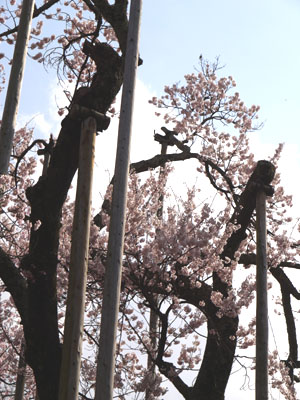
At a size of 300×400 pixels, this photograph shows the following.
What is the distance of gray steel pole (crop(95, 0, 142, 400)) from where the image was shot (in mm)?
3832

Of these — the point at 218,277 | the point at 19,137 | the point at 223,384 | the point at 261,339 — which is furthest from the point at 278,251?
the point at 19,137

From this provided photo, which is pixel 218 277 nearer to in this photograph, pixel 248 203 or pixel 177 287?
pixel 177 287

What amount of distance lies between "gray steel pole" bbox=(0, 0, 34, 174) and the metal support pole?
2.75 ft

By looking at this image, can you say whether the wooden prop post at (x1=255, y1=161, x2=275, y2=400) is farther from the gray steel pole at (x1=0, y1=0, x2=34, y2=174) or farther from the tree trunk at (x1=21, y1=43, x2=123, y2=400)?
the gray steel pole at (x1=0, y1=0, x2=34, y2=174)

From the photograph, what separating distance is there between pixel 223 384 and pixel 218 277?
5.07 feet

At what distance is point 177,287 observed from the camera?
7.50 m

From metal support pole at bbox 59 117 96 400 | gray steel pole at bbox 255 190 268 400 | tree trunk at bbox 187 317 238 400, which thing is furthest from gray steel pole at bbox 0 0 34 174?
tree trunk at bbox 187 317 238 400

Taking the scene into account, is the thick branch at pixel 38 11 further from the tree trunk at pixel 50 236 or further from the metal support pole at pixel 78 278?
the metal support pole at pixel 78 278

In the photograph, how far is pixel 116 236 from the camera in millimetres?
4109

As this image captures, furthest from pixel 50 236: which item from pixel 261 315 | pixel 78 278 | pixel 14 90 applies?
pixel 261 315

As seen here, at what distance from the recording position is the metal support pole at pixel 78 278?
12.9ft

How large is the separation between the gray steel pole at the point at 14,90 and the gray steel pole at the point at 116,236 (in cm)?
126

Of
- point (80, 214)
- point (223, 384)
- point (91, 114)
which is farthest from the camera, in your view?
point (223, 384)

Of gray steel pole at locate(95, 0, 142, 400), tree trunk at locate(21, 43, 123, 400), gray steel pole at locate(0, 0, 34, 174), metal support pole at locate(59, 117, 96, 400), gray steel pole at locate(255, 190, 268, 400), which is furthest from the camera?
gray steel pole at locate(255, 190, 268, 400)
